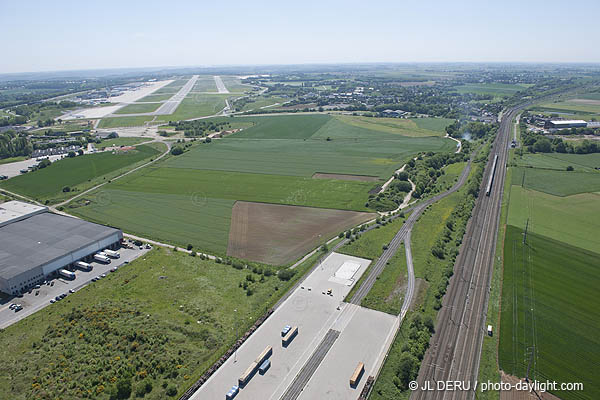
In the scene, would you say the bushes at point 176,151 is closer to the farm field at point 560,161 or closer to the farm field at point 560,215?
the farm field at point 560,215

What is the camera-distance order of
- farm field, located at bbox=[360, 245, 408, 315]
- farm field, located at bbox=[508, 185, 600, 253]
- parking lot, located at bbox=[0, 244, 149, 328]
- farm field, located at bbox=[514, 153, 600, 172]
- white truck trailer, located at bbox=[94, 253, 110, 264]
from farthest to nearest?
1. farm field, located at bbox=[514, 153, 600, 172]
2. farm field, located at bbox=[508, 185, 600, 253]
3. white truck trailer, located at bbox=[94, 253, 110, 264]
4. parking lot, located at bbox=[0, 244, 149, 328]
5. farm field, located at bbox=[360, 245, 408, 315]

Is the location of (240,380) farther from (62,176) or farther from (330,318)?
(62,176)

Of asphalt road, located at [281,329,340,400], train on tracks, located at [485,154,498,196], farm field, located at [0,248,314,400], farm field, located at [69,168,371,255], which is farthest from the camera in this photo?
train on tracks, located at [485,154,498,196]

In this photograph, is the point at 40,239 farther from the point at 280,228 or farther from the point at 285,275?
the point at 285,275

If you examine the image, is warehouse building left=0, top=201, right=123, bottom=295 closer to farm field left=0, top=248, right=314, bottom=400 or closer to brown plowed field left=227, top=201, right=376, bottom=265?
farm field left=0, top=248, right=314, bottom=400

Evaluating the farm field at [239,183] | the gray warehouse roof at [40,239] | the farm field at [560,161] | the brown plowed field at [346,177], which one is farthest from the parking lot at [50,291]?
the farm field at [560,161]

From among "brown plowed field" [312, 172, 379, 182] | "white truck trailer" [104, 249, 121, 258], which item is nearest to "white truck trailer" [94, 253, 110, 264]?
"white truck trailer" [104, 249, 121, 258]
